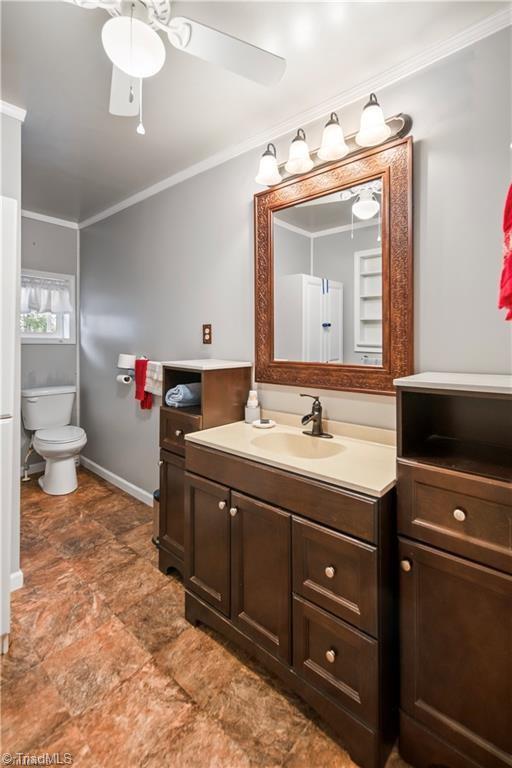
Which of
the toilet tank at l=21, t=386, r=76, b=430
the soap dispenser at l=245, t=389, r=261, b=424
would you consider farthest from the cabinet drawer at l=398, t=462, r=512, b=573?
the toilet tank at l=21, t=386, r=76, b=430

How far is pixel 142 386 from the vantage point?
9.05ft

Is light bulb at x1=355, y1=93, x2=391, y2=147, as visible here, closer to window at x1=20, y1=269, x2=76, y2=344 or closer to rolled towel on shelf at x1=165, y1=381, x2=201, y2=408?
rolled towel on shelf at x1=165, y1=381, x2=201, y2=408

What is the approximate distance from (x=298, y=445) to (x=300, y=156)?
1350 millimetres

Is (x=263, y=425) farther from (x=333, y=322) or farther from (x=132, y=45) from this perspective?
(x=132, y=45)

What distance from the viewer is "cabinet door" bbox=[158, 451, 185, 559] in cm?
196

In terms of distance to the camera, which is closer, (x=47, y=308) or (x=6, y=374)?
(x=6, y=374)

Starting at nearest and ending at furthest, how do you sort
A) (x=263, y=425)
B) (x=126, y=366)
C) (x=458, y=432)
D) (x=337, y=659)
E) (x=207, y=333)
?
(x=337, y=659)
(x=458, y=432)
(x=263, y=425)
(x=207, y=333)
(x=126, y=366)

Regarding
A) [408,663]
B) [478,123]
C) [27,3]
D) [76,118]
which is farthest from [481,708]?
[76,118]

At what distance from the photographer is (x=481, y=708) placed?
100cm

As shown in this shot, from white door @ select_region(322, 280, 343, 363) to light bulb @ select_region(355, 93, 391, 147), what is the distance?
1.87ft

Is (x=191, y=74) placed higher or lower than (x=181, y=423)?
higher

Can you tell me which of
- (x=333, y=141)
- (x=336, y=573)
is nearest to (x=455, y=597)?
(x=336, y=573)

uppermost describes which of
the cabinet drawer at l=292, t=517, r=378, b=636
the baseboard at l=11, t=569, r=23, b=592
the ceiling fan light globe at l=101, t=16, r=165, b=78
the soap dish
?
the ceiling fan light globe at l=101, t=16, r=165, b=78

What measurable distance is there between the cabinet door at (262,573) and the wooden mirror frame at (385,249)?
2.30 ft
